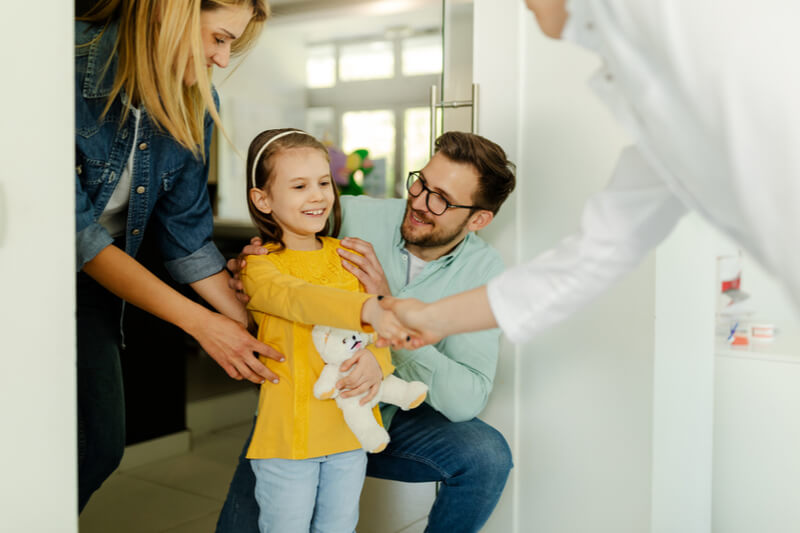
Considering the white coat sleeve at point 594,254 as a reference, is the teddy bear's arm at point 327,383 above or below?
below

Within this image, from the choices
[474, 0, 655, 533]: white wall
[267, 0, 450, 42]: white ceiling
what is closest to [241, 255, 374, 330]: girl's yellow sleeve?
[474, 0, 655, 533]: white wall

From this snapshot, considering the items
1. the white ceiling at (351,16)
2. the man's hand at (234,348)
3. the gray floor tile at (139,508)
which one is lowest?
the gray floor tile at (139,508)

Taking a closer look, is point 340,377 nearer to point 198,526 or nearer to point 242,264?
point 242,264

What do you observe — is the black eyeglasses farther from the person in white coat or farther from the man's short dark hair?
the person in white coat

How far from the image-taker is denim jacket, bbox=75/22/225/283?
139 cm

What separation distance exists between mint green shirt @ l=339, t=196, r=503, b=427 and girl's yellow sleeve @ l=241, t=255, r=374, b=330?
1.04 feet

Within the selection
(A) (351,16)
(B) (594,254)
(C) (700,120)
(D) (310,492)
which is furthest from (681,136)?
(A) (351,16)

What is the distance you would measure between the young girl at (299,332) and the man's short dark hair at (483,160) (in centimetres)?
33

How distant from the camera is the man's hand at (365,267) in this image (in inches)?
58.8

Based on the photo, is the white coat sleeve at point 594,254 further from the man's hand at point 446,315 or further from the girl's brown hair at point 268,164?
the girl's brown hair at point 268,164

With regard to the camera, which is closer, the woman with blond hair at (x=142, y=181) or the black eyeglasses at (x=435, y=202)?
the woman with blond hair at (x=142, y=181)

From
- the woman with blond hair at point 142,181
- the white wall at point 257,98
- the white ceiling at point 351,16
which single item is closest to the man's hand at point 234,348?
the woman with blond hair at point 142,181
